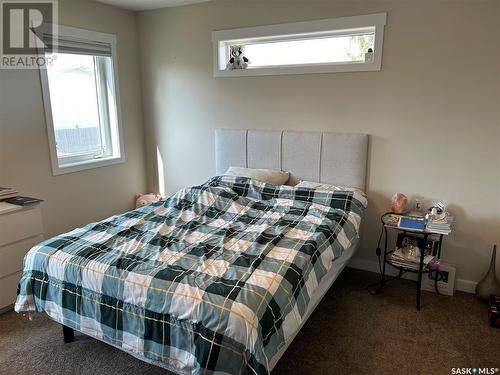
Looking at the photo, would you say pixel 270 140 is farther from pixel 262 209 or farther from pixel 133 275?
pixel 133 275

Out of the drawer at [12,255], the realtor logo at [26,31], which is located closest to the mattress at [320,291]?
the drawer at [12,255]

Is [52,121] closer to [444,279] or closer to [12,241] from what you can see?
[12,241]

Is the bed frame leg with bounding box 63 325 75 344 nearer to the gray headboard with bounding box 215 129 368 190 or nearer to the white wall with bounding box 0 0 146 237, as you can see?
the white wall with bounding box 0 0 146 237

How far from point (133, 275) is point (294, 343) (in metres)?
1.11

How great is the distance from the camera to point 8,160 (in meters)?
2.89

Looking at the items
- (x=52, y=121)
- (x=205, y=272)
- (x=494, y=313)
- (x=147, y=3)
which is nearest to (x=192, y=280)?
(x=205, y=272)

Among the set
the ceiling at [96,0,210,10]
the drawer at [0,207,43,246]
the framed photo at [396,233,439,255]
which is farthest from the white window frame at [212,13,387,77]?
the drawer at [0,207,43,246]

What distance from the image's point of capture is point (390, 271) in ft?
10.2

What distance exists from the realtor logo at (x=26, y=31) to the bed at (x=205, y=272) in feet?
5.18

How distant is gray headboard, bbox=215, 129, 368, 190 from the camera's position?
3031 millimetres

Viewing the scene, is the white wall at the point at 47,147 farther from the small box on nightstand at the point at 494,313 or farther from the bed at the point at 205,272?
the small box on nightstand at the point at 494,313

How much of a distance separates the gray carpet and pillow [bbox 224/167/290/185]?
3.58 ft

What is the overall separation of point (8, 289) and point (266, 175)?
7.05 ft

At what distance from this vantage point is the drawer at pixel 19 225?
97.4 inches
